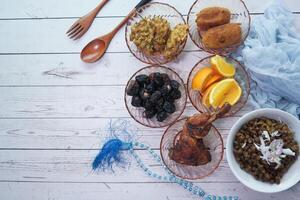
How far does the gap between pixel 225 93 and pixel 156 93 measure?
180 millimetres

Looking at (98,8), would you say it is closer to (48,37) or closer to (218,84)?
(48,37)

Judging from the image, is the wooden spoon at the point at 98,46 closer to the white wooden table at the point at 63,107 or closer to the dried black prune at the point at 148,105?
the white wooden table at the point at 63,107

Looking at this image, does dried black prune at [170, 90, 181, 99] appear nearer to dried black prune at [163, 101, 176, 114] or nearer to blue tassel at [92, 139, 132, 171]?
dried black prune at [163, 101, 176, 114]

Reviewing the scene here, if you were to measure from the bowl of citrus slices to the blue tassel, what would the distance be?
0.77 ft

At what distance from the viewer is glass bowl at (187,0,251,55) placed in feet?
3.73

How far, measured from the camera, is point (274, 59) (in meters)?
1.10

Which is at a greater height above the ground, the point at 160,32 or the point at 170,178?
the point at 160,32

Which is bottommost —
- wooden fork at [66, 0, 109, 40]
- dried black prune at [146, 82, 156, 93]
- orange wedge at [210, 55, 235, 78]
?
dried black prune at [146, 82, 156, 93]

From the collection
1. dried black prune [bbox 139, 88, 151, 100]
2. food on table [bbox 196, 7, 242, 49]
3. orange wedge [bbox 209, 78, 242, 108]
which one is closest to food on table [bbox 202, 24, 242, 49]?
food on table [bbox 196, 7, 242, 49]

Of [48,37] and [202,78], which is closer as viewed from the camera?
[202,78]

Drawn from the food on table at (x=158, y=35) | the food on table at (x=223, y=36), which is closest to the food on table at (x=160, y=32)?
the food on table at (x=158, y=35)

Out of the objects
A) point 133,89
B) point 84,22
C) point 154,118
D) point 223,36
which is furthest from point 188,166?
point 84,22

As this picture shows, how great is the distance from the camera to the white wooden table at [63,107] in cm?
119

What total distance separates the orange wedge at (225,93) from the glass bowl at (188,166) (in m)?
0.09
